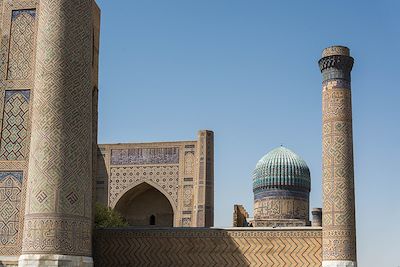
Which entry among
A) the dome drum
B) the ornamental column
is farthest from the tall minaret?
the dome drum

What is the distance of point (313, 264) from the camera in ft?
39.9

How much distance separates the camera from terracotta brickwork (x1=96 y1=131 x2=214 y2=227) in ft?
68.6

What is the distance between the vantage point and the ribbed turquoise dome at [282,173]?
74.8ft

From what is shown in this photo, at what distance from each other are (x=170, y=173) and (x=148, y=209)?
2119 mm

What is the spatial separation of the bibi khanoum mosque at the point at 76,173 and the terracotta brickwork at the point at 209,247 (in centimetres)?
2

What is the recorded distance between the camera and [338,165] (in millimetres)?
12289

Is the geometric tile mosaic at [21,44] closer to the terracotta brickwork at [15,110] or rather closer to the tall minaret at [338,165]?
the terracotta brickwork at [15,110]

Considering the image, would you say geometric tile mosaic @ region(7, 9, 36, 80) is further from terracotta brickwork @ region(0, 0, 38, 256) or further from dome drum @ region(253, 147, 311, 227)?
dome drum @ region(253, 147, 311, 227)

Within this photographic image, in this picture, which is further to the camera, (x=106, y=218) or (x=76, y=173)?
(x=106, y=218)

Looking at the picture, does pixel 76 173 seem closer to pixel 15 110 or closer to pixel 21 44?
pixel 15 110

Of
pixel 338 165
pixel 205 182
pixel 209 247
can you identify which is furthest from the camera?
pixel 205 182

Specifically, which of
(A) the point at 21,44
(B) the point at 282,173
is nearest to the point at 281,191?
(B) the point at 282,173

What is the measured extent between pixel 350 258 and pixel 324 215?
0.87 metres

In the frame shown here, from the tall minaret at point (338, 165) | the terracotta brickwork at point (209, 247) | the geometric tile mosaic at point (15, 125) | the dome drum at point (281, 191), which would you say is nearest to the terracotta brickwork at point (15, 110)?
the geometric tile mosaic at point (15, 125)
